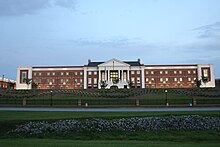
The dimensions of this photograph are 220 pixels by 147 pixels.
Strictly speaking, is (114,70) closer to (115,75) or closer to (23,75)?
(115,75)

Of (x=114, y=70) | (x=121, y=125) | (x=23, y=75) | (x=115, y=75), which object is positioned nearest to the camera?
(x=121, y=125)

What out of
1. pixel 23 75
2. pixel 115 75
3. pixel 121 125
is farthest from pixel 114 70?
pixel 121 125

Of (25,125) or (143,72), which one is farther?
(143,72)

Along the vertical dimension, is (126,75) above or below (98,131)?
above

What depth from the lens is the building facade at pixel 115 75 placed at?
4338 inches

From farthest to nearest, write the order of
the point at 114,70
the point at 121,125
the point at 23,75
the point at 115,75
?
the point at 115,75 → the point at 23,75 → the point at 114,70 → the point at 121,125

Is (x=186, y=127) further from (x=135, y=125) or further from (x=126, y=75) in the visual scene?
(x=126, y=75)

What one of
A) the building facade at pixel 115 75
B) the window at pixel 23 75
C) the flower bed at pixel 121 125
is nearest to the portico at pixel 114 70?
the building facade at pixel 115 75

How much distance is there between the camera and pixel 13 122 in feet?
65.7

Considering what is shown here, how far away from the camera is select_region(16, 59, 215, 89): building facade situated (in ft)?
362

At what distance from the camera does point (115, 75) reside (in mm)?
115438

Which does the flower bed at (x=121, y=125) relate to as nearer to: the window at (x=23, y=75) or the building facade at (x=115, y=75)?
the building facade at (x=115, y=75)

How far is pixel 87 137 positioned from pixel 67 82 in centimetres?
9746

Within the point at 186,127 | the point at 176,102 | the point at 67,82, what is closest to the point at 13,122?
the point at 186,127
